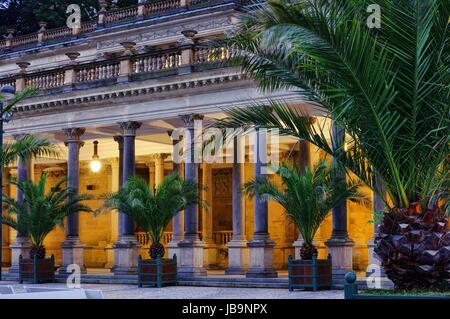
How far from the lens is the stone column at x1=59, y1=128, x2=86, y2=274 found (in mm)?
30578

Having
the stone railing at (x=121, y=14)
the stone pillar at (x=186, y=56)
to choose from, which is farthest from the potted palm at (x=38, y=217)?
the stone railing at (x=121, y=14)

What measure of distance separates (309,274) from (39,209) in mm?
10428

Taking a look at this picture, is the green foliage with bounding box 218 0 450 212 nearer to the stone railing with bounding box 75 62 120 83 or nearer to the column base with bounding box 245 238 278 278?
the column base with bounding box 245 238 278 278

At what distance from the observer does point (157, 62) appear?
28969 mm

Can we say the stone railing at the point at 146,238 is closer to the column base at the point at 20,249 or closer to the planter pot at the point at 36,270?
the column base at the point at 20,249

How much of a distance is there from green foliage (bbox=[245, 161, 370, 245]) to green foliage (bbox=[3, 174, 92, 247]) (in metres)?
8.77

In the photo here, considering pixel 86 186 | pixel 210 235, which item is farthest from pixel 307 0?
pixel 86 186

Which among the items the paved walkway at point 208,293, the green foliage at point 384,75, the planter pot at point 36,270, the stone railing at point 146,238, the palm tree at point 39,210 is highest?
the green foliage at point 384,75

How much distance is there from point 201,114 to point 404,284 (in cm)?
1564

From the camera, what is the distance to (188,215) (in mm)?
28000

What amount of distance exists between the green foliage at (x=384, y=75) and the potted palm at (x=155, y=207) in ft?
39.8

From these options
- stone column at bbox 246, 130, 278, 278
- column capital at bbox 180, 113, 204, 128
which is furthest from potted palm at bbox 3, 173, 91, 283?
stone column at bbox 246, 130, 278, 278

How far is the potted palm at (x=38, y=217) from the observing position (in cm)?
2873
